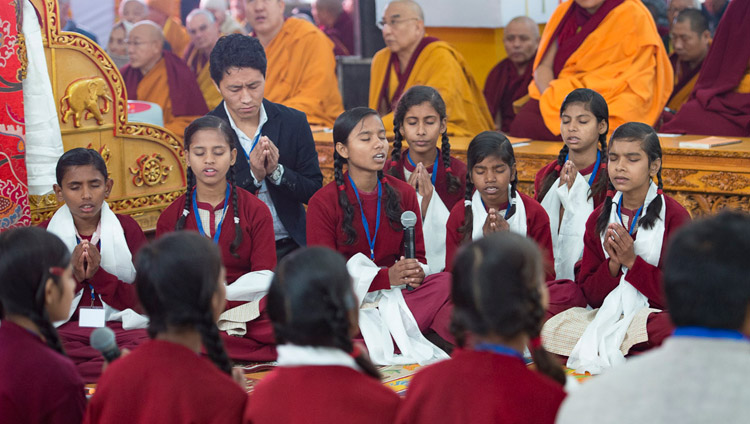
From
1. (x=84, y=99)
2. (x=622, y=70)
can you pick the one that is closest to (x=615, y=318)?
(x=84, y=99)

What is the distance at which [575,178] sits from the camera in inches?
160

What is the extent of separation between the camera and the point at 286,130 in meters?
4.15

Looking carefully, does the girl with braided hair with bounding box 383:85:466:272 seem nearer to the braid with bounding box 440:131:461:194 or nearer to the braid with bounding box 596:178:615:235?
the braid with bounding box 440:131:461:194

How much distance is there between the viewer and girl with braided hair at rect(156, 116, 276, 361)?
3.54 metres

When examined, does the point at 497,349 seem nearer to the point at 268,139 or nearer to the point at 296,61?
the point at 268,139

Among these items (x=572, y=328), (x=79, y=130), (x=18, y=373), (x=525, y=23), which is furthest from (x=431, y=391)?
(x=525, y=23)

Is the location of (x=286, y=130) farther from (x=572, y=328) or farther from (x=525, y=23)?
(x=525, y=23)

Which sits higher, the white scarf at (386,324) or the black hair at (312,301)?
the black hair at (312,301)

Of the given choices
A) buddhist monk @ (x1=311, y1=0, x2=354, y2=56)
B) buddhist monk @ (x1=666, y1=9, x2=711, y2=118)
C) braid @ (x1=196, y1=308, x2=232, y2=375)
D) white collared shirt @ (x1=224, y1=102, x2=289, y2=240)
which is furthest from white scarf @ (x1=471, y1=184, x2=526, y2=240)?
buddhist monk @ (x1=311, y1=0, x2=354, y2=56)

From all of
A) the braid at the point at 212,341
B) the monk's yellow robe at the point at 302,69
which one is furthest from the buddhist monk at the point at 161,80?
the braid at the point at 212,341

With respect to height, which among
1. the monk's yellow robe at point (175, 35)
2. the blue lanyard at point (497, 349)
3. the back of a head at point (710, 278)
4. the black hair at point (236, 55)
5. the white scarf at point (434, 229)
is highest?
the monk's yellow robe at point (175, 35)

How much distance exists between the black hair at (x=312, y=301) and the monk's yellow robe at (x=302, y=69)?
532 centimetres

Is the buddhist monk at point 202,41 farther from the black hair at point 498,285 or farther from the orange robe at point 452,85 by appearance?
the black hair at point 498,285

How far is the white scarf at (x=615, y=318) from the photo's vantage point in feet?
→ 10.7
